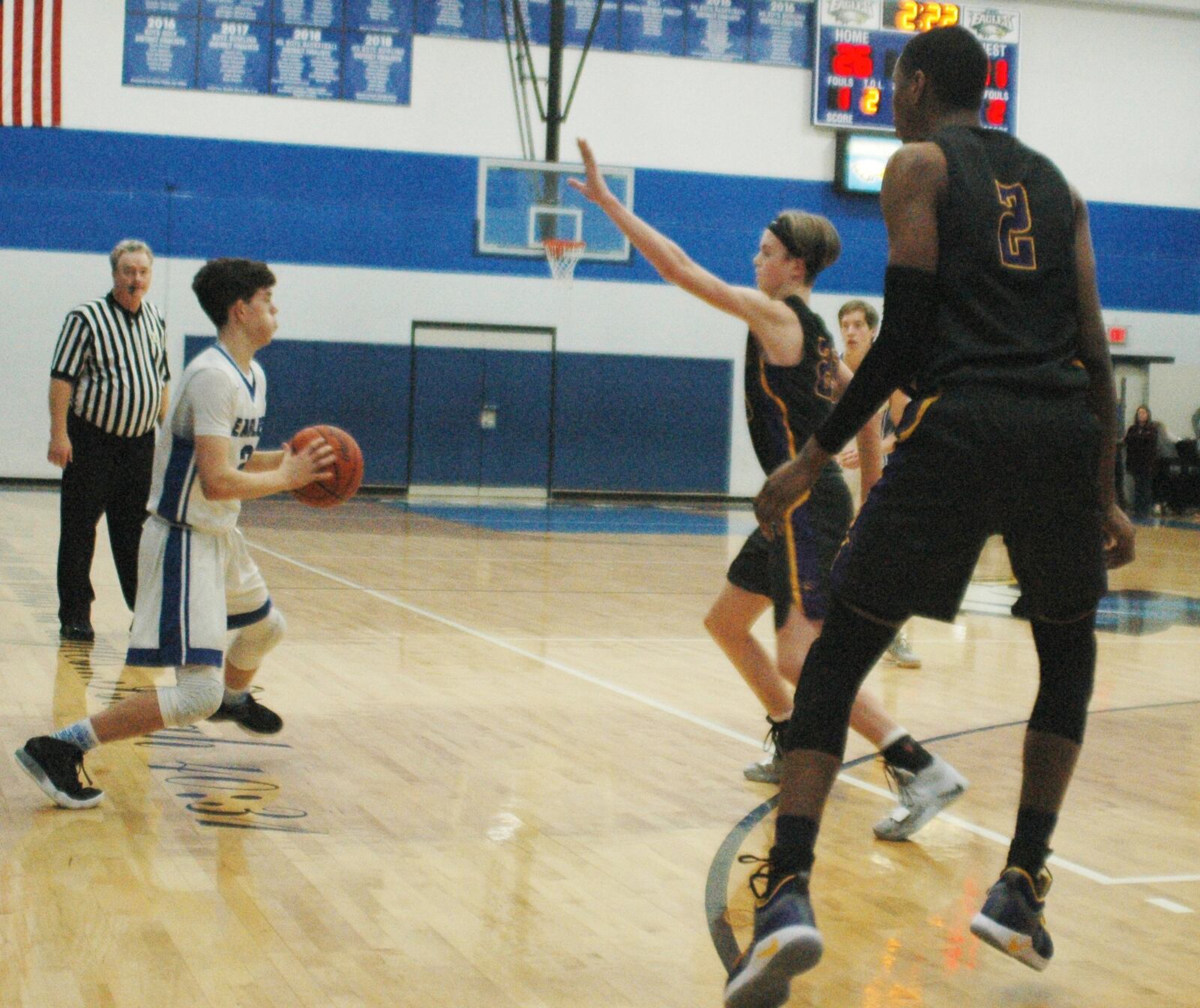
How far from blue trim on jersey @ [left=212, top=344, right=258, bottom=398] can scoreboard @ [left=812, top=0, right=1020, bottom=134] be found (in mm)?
16639

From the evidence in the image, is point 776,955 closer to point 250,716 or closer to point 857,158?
point 250,716

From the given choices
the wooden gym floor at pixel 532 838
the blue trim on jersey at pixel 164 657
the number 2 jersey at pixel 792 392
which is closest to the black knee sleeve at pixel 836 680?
the wooden gym floor at pixel 532 838

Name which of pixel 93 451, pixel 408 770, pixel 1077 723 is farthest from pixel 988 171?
pixel 93 451

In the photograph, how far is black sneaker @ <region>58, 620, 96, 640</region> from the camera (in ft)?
22.4

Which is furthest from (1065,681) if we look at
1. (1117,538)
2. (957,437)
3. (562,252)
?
(562,252)

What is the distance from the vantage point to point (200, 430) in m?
3.98

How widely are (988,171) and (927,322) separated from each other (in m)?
0.30

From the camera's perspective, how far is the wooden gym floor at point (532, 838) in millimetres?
2859

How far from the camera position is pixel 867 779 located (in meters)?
4.64

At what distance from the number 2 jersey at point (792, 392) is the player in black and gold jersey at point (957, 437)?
4.11 feet

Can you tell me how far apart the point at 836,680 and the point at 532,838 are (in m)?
1.35

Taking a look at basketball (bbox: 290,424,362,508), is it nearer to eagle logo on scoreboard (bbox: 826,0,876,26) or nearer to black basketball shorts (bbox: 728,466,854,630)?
black basketball shorts (bbox: 728,466,854,630)

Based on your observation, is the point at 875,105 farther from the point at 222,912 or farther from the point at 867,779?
the point at 222,912

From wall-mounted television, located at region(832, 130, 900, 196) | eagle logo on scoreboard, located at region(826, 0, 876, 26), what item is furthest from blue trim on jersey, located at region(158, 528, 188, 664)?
eagle logo on scoreboard, located at region(826, 0, 876, 26)
